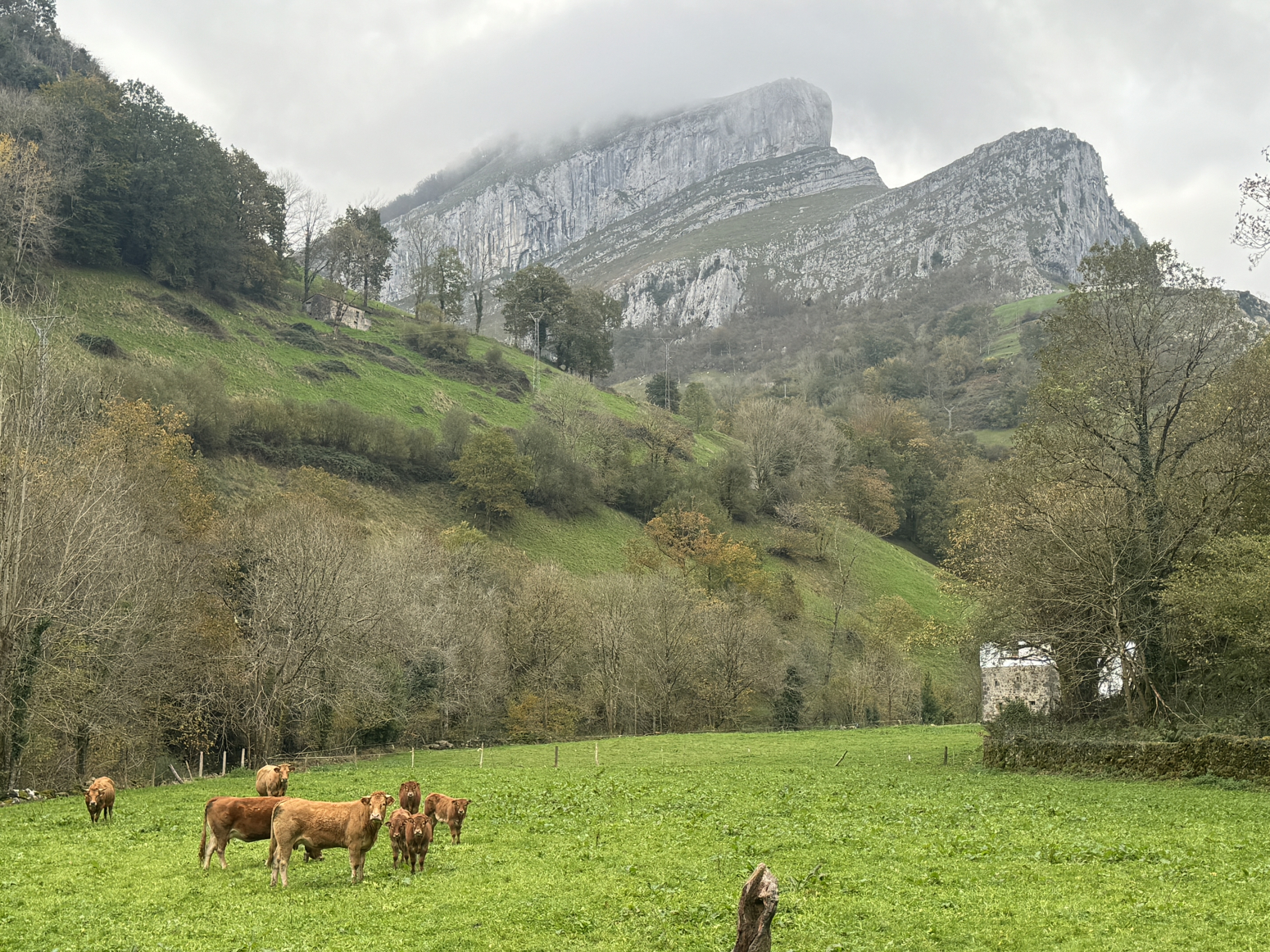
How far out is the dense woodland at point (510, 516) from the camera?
31.8m

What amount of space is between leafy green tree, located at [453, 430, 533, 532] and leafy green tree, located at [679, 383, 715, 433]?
39.2 metres

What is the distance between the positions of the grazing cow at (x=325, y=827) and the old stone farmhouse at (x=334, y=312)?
10276cm

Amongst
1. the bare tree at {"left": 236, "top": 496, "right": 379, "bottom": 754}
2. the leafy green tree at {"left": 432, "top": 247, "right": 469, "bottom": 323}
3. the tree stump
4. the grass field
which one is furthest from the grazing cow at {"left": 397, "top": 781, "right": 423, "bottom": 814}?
the leafy green tree at {"left": 432, "top": 247, "right": 469, "bottom": 323}

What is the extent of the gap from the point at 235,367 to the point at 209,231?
20013 millimetres

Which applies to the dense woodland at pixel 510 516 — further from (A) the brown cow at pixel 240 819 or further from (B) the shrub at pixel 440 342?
(A) the brown cow at pixel 240 819

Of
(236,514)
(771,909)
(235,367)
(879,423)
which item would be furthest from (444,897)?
(879,423)

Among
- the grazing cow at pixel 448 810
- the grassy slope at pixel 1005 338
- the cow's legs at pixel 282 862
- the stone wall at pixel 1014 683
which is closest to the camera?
the cow's legs at pixel 282 862

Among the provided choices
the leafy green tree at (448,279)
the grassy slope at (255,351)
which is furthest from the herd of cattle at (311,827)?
the leafy green tree at (448,279)

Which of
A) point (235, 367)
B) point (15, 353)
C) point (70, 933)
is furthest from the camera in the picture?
point (235, 367)

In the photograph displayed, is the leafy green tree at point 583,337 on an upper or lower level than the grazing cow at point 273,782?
upper

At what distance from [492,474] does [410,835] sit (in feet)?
221

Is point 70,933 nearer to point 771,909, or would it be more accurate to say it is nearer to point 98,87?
point 771,909

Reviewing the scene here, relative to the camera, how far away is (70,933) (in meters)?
11.3

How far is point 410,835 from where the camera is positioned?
572 inches
